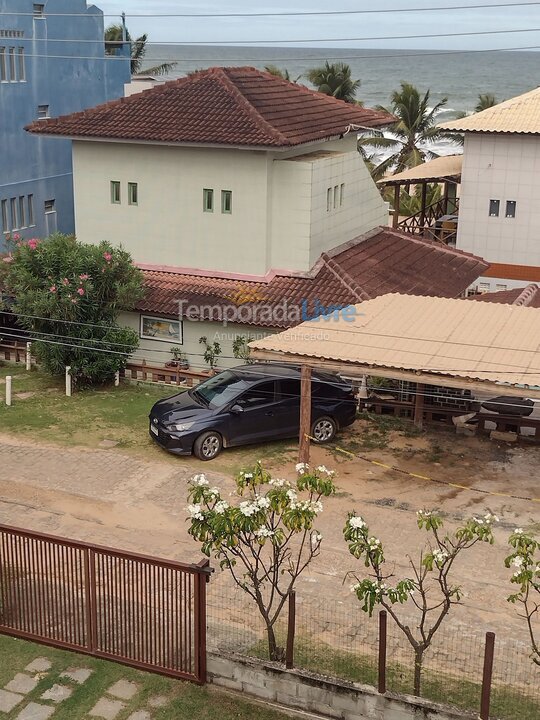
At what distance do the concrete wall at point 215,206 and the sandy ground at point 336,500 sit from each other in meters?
6.11

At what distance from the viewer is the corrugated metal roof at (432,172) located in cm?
3453

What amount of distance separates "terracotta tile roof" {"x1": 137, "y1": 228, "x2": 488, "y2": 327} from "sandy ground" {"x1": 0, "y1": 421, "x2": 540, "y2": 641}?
4.06 m

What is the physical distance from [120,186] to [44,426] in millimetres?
7900

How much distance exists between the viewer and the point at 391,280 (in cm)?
2552

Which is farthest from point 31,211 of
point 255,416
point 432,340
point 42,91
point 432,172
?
point 432,340

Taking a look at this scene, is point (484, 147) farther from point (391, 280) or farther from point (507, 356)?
point (507, 356)

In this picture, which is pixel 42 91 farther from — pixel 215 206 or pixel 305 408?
pixel 305 408

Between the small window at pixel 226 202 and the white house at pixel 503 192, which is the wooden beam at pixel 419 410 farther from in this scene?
the white house at pixel 503 192

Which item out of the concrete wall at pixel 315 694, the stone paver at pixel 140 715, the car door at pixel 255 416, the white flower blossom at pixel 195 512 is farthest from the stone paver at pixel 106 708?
the car door at pixel 255 416

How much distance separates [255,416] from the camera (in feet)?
65.4

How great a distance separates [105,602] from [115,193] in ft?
53.0

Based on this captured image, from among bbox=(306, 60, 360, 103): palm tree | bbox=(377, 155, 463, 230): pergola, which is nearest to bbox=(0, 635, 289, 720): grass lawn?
bbox=(377, 155, 463, 230): pergola

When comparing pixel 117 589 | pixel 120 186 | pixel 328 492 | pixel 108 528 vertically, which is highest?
pixel 120 186

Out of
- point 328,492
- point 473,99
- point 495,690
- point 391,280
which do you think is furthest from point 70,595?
Result: point 473,99
